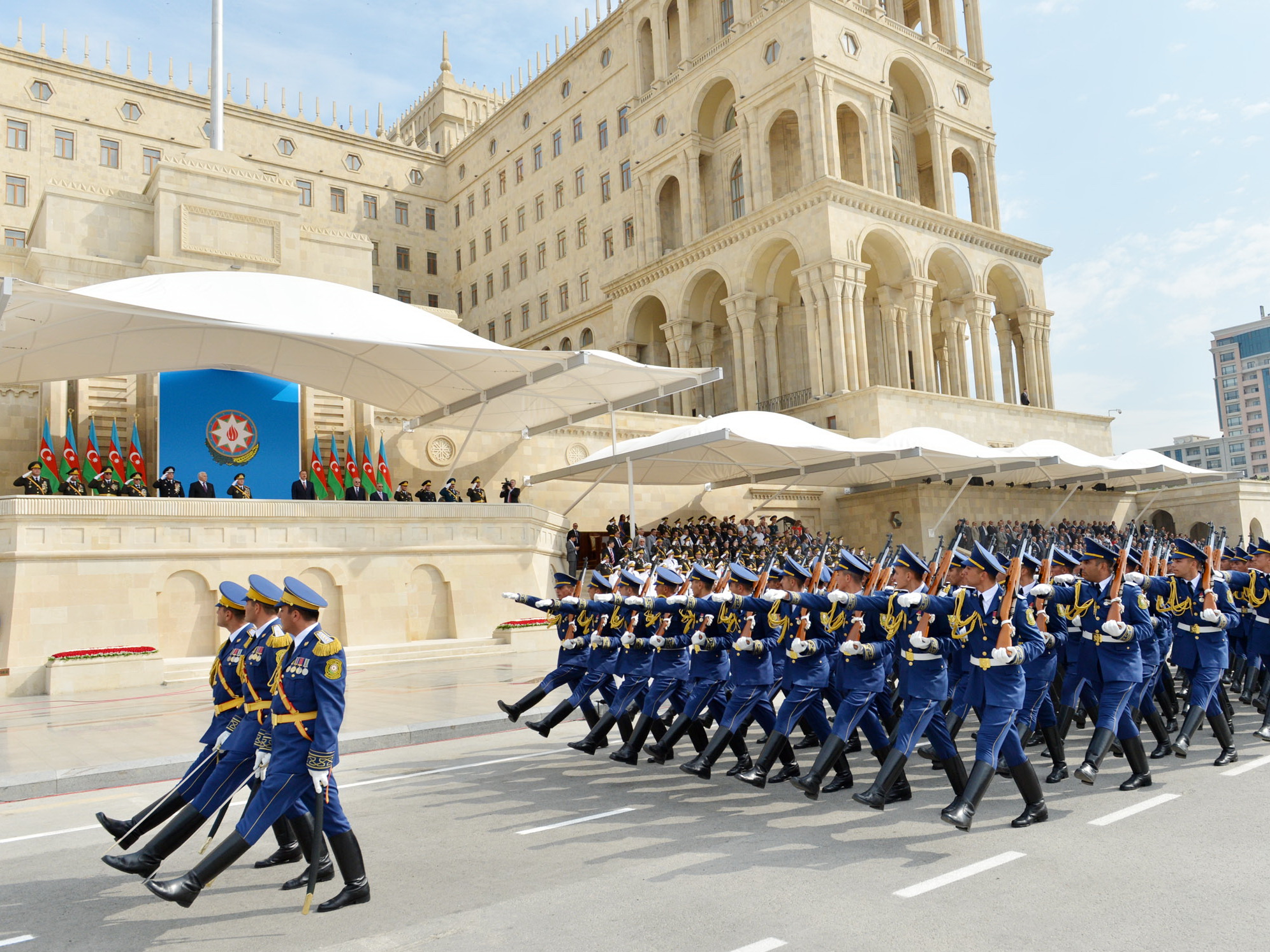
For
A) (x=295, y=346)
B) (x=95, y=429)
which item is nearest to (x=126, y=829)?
(x=295, y=346)

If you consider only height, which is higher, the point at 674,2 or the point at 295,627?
the point at 674,2

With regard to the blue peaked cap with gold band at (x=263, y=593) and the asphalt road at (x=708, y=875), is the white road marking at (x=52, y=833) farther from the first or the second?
the blue peaked cap with gold band at (x=263, y=593)

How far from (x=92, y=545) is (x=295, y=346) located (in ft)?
25.0

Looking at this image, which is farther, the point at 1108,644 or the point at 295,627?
the point at 1108,644

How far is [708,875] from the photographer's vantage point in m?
6.02

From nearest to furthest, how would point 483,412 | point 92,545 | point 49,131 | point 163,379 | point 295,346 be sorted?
point 92,545
point 295,346
point 163,379
point 483,412
point 49,131

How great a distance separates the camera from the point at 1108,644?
8352 millimetres

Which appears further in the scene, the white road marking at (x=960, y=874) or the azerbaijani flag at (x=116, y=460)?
the azerbaijani flag at (x=116, y=460)


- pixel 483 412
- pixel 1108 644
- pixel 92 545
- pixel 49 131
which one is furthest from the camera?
pixel 49 131

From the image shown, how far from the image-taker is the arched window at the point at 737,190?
45.8 m

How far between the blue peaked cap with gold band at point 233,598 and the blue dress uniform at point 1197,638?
8235mm

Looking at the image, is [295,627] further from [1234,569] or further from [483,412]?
[483,412]

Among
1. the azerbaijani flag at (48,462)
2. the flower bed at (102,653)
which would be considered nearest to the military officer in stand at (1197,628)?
the flower bed at (102,653)

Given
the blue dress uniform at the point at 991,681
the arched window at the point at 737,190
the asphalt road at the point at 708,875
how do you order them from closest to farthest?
the asphalt road at the point at 708,875 → the blue dress uniform at the point at 991,681 → the arched window at the point at 737,190
